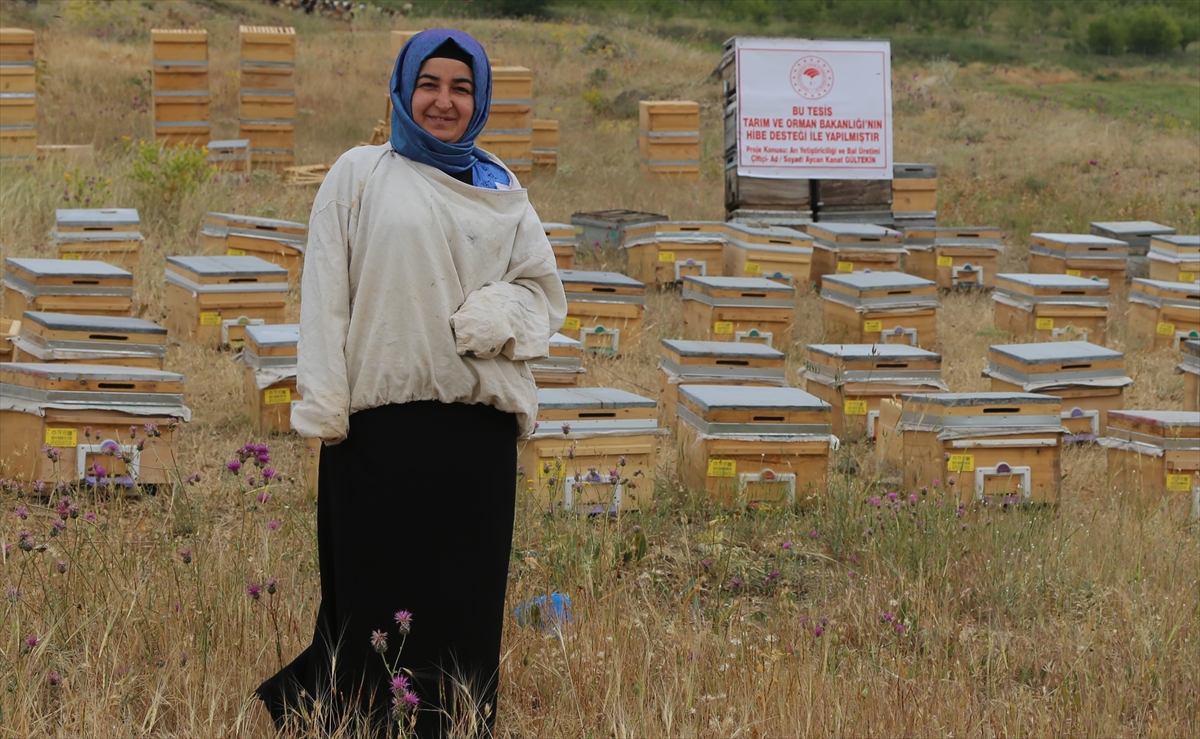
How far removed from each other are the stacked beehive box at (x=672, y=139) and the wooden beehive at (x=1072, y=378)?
30.8 ft

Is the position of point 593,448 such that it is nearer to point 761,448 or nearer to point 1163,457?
point 761,448

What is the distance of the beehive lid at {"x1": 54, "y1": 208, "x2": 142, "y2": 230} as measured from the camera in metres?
8.30

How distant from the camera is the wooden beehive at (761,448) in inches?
212

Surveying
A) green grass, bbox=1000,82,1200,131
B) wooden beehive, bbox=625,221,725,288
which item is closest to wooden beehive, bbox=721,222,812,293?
wooden beehive, bbox=625,221,725,288

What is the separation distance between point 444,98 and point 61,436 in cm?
286

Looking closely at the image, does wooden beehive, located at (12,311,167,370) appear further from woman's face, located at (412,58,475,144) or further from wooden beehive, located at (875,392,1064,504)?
wooden beehive, located at (875,392,1064,504)

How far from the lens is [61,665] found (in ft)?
11.0

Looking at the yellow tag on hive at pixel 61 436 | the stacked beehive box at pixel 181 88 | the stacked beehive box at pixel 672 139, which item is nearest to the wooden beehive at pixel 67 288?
the yellow tag on hive at pixel 61 436

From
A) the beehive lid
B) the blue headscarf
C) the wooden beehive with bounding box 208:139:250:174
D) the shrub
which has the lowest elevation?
the beehive lid

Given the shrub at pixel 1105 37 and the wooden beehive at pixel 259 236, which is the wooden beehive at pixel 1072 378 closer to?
the wooden beehive at pixel 259 236

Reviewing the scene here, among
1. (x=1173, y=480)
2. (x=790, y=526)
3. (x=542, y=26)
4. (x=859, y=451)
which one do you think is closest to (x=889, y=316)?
(x=859, y=451)

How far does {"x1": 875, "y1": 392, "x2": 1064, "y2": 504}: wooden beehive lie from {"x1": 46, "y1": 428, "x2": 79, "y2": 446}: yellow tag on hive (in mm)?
3531

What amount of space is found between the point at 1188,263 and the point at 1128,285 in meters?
1.37

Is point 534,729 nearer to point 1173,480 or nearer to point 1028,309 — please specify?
point 1173,480
